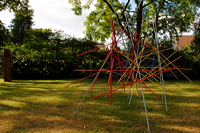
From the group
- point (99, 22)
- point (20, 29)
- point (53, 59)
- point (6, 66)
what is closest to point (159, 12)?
point (99, 22)

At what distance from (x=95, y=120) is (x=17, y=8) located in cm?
1155

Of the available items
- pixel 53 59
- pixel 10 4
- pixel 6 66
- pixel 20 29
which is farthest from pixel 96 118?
pixel 20 29

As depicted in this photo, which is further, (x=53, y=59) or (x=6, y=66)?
(x=53, y=59)

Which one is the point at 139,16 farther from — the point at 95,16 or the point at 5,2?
the point at 5,2

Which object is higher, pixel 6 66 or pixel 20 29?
pixel 20 29

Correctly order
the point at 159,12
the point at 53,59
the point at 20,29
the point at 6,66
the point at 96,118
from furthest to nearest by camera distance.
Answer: the point at 20,29
the point at 159,12
the point at 53,59
the point at 6,66
the point at 96,118

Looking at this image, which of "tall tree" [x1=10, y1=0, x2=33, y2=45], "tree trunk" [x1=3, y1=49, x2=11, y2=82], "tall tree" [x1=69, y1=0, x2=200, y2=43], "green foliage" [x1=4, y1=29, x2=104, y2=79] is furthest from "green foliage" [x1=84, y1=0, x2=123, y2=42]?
"tall tree" [x1=10, y1=0, x2=33, y2=45]

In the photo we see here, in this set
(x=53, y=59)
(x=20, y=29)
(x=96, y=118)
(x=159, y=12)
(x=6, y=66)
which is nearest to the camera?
(x=96, y=118)

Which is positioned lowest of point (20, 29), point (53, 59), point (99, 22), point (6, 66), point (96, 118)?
point (96, 118)

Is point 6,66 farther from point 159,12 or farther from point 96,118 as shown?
point 159,12

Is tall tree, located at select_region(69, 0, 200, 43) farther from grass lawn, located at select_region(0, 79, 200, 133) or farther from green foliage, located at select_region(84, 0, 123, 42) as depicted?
grass lawn, located at select_region(0, 79, 200, 133)

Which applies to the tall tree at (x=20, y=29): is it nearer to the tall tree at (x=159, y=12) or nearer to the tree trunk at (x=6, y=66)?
the tall tree at (x=159, y=12)

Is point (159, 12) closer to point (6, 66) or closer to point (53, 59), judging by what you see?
point (53, 59)

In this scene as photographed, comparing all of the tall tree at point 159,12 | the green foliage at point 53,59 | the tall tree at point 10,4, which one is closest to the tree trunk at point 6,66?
the green foliage at point 53,59
